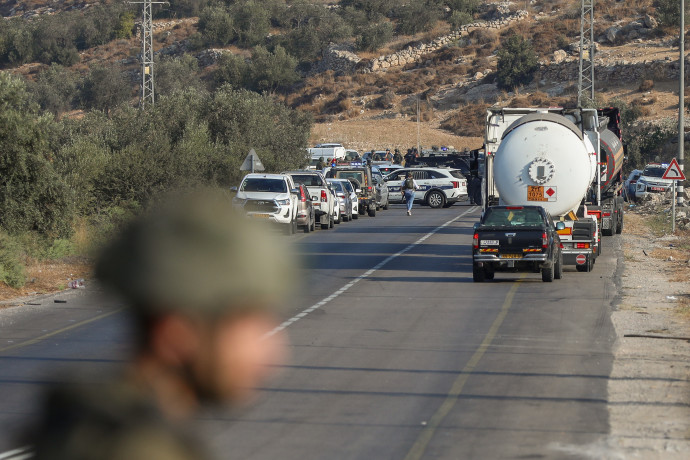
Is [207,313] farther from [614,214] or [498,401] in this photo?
[614,214]

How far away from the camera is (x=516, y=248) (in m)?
21.5

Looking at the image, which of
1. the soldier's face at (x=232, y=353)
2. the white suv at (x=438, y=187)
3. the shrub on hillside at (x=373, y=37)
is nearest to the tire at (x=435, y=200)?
the white suv at (x=438, y=187)

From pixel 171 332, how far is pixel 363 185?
45.3 meters

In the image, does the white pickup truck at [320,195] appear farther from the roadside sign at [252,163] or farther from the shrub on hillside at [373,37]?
the shrub on hillside at [373,37]

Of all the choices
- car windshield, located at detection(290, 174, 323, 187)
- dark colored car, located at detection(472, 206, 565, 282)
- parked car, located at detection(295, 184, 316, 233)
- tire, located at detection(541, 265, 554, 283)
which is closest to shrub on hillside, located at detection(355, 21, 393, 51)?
car windshield, located at detection(290, 174, 323, 187)

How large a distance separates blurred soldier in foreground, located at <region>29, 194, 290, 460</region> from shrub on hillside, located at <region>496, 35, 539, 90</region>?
325ft

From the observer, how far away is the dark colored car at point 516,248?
21391 mm

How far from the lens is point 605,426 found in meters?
9.40

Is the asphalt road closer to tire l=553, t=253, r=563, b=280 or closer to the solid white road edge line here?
the solid white road edge line

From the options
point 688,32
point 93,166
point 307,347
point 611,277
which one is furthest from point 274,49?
point 307,347

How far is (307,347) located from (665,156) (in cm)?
6473

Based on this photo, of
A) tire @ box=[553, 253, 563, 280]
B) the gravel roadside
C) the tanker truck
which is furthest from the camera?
the tanker truck

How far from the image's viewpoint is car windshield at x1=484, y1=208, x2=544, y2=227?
22.4 m

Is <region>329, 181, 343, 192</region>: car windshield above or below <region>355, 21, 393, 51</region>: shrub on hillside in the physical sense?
below
